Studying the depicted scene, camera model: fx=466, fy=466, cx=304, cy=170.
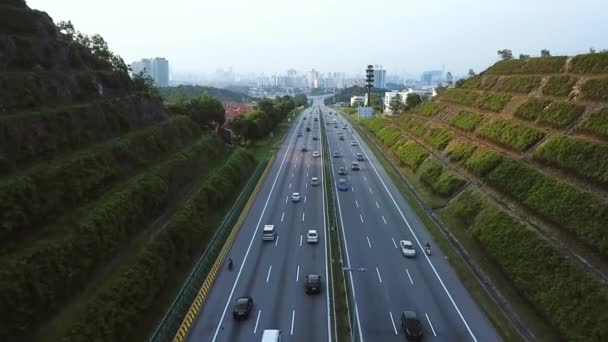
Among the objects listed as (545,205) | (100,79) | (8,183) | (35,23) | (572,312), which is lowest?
(572,312)

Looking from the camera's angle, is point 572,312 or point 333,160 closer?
point 572,312

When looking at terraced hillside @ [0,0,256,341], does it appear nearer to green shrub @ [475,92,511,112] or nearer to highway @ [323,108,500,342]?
highway @ [323,108,500,342]

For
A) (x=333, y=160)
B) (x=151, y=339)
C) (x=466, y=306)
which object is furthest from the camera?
(x=333, y=160)

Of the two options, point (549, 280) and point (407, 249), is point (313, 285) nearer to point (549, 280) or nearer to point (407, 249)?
point (407, 249)

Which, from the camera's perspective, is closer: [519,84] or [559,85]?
[559,85]

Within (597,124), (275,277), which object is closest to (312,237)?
(275,277)

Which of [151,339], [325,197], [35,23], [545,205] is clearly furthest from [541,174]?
[35,23]

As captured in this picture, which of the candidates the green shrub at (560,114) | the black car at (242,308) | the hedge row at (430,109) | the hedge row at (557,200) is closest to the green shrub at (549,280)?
the hedge row at (557,200)

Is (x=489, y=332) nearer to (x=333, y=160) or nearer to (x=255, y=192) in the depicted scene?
(x=255, y=192)
